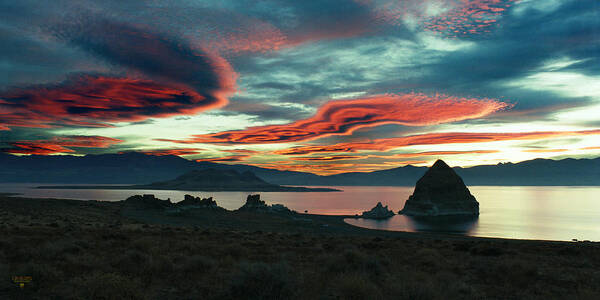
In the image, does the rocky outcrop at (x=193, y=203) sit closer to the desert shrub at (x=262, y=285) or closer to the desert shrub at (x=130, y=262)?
the desert shrub at (x=130, y=262)

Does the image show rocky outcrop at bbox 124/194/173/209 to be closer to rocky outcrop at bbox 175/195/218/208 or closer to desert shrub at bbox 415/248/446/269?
rocky outcrop at bbox 175/195/218/208

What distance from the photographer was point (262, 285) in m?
9.49

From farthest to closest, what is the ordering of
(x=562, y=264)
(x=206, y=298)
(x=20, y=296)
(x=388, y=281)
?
(x=562, y=264) < (x=388, y=281) < (x=206, y=298) < (x=20, y=296)

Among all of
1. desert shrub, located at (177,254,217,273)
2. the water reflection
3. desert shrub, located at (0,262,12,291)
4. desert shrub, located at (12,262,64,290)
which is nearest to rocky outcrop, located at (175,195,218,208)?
the water reflection

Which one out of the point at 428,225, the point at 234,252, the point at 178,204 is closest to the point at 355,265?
the point at 234,252

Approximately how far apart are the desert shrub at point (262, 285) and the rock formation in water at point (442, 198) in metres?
113

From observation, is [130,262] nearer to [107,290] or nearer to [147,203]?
[107,290]

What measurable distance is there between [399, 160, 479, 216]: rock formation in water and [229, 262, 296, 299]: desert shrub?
113024 mm

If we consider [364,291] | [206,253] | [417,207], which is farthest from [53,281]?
[417,207]

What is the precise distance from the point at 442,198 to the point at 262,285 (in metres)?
118

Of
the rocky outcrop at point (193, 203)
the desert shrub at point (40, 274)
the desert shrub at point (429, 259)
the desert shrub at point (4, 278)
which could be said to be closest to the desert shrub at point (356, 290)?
the desert shrub at point (429, 259)

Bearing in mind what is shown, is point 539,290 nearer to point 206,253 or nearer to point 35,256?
point 206,253

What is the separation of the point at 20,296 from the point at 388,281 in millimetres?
12120

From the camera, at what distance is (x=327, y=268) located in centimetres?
1509
